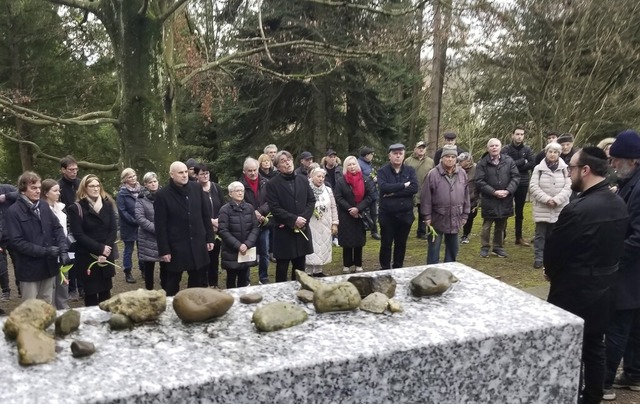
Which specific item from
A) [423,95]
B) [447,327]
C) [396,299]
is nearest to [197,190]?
[396,299]

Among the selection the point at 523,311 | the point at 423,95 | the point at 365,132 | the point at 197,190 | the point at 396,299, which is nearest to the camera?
the point at 523,311

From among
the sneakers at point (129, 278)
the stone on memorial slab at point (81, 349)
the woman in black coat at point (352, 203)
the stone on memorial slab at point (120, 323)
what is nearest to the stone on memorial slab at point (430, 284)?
the stone on memorial slab at point (120, 323)

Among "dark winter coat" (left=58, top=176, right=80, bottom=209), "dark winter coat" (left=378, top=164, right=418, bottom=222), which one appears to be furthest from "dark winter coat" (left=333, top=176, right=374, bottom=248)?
"dark winter coat" (left=58, top=176, right=80, bottom=209)

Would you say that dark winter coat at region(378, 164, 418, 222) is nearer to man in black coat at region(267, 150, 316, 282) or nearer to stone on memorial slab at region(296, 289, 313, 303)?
man in black coat at region(267, 150, 316, 282)

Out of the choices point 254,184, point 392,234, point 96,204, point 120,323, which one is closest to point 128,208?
point 96,204

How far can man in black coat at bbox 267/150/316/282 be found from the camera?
6141 millimetres

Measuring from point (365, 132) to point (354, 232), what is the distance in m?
9.96

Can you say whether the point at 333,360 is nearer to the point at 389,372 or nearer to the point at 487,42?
the point at 389,372

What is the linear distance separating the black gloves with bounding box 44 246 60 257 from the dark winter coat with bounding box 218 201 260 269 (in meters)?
1.78

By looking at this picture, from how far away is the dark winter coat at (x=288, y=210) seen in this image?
20.2 feet

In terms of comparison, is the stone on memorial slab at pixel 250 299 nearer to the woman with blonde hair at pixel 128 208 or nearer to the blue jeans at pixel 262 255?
the blue jeans at pixel 262 255

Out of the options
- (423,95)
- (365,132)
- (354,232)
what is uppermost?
(423,95)

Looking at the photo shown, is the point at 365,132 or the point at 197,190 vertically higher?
the point at 365,132

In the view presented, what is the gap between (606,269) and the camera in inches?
135
